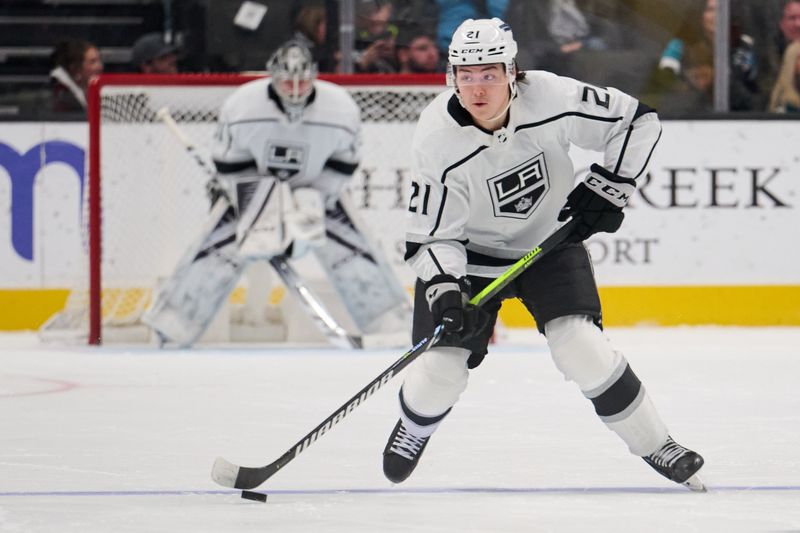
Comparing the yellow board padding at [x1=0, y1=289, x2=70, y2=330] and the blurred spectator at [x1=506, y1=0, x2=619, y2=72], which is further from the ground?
the blurred spectator at [x1=506, y1=0, x2=619, y2=72]

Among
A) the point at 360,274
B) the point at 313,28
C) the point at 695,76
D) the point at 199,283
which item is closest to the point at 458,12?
the point at 313,28

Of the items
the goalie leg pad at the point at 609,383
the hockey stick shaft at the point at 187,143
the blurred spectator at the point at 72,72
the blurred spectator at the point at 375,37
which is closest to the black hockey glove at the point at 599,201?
the goalie leg pad at the point at 609,383

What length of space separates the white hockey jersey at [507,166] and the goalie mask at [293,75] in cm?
Answer: 272

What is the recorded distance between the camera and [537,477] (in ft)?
10.2

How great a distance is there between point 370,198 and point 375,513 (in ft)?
12.1

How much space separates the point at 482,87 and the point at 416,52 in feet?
12.1

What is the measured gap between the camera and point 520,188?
3.01m

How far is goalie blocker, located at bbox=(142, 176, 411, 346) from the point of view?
19.1 ft

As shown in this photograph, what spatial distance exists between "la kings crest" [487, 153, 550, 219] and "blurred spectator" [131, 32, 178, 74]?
12.3ft

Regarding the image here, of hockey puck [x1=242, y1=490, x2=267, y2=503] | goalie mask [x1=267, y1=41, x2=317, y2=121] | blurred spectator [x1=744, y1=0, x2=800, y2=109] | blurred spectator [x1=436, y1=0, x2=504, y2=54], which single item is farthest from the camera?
blurred spectator [x1=744, y1=0, x2=800, y2=109]

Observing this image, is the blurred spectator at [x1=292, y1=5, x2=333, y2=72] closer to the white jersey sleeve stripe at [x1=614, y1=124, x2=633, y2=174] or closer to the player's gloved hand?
the player's gloved hand

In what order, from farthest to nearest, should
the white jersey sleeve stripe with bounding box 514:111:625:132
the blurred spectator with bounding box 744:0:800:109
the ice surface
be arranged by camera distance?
the blurred spectator with bounding box 744:0:800:109 < the white jersey sleeve stripe with bounding box 514:111:625:132 < the ice surface

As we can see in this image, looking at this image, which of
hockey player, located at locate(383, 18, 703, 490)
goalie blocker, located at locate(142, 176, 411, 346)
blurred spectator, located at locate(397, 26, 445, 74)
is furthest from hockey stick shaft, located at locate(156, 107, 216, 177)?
hockey player, located at locate(383, 18, 703, 490)

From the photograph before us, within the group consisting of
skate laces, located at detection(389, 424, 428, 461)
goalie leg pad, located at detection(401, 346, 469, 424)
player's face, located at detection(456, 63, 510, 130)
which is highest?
player's face, located at detection(456, 63, 510, 130)
